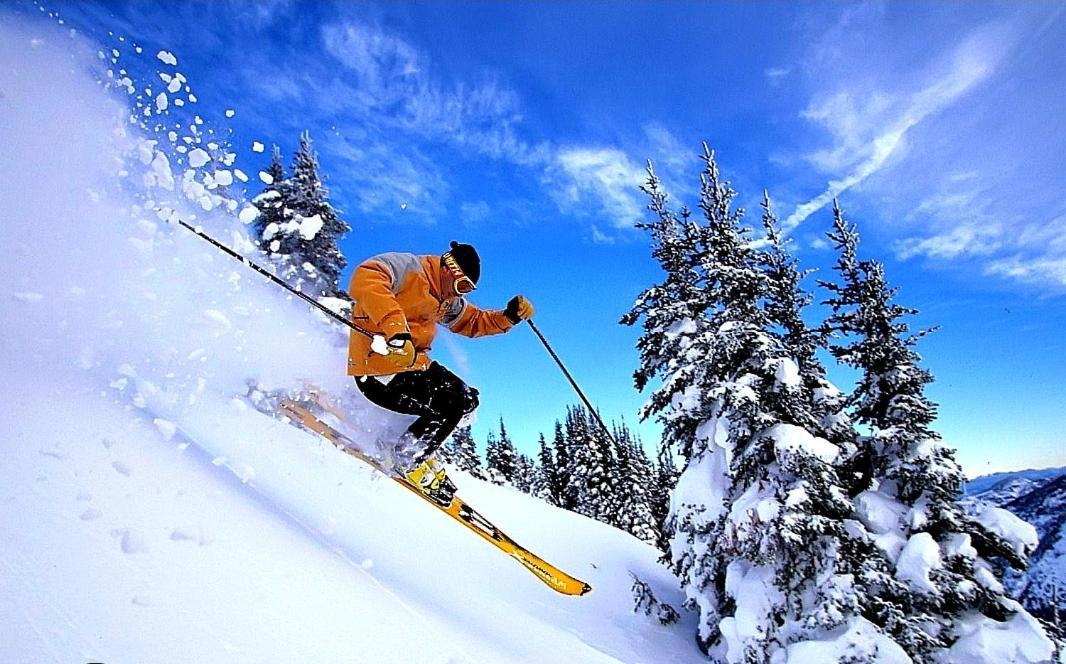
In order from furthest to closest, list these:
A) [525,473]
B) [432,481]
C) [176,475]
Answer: [525,473], [432,481], [176,475]

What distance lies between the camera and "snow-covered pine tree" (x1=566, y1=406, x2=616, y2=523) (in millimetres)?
37344

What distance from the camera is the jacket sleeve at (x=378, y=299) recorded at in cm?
560

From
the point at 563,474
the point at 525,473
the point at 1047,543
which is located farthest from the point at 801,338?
the point at 1047,543

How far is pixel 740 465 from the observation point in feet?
43.9

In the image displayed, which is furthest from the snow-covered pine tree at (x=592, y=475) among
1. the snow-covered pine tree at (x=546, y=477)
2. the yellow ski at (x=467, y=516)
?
the yellow ski at (x=467, y=516)

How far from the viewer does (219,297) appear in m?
10.2

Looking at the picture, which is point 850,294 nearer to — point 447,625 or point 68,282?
point 447,625

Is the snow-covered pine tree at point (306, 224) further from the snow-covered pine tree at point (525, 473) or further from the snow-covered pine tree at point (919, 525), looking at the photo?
the snow-covered pine tree at point (525, 473)

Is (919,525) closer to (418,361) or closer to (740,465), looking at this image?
(740,465)

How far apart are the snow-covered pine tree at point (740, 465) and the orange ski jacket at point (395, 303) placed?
29.6ft

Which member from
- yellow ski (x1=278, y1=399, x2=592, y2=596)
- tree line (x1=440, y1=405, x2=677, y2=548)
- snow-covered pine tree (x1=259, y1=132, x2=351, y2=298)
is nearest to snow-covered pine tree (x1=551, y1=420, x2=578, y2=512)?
tree line (x1=440, y1=405, x2=677, y2=548)

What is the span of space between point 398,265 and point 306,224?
65.4 ft

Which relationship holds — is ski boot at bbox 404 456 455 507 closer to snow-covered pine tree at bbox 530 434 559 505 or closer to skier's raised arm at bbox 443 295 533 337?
skier's raised arm at bbox 443 295 533 337

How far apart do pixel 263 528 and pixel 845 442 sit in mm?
14229
